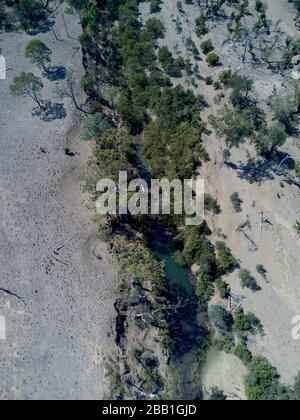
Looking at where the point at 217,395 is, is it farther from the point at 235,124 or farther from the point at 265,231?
the point at 235,124

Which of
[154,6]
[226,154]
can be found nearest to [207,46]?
[154,6]

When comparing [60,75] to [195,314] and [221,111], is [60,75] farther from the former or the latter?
[195,314]

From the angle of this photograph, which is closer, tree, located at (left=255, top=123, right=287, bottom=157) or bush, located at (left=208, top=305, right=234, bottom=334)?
bush, located at (left=208, top=305, right=234, bottom=334)

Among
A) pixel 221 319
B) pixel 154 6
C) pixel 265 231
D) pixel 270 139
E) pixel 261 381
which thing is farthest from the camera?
pixel 154 6

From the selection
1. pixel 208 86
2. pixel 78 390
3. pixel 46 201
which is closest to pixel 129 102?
pixel 208 86

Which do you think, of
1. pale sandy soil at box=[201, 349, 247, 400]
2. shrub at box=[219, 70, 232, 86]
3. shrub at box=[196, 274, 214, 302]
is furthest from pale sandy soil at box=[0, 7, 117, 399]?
shrub at box=[219, 70, 232, 86]

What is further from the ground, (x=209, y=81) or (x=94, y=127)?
(x=209, y=81)

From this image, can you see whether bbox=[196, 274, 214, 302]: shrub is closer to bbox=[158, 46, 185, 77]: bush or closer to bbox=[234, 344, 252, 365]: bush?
bbox=[234, 344, 252, 365]: bush
